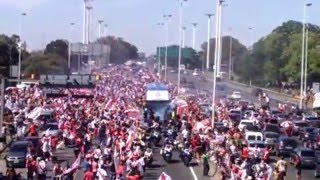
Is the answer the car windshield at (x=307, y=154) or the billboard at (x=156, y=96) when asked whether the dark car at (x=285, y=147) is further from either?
the billboard at (x=156, y=96)

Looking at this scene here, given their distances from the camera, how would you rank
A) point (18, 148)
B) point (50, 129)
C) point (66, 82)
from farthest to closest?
point (66, 82) < point (50, 129) < point (18, 148)

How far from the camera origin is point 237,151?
35.9 meters

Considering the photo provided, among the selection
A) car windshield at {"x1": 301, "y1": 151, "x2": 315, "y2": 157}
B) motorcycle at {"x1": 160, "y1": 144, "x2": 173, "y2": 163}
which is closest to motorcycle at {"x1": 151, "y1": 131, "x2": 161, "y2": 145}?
motorcycle at {"x1": 160, "y1": 144, "x2": 173, "y2": 163}

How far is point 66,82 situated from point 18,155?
28.0 m

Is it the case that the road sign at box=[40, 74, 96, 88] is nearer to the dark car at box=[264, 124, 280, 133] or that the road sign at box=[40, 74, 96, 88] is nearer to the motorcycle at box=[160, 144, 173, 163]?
the dark car at box=[264, 124, 280, 133]

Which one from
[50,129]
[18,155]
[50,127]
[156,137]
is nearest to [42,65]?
[50,127]

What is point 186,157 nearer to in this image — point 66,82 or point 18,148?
point 18,148

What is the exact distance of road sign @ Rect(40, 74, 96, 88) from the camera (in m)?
61.7

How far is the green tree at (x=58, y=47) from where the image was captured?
146887mm

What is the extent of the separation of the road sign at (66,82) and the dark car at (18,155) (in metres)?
26.6

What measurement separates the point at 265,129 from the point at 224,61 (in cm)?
11593

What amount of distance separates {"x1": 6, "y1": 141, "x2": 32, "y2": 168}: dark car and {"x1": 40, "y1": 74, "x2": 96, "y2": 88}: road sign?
26587mm

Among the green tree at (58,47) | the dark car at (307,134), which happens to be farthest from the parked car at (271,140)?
the green tree at (58,47)

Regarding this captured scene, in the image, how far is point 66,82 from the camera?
6144 centimetres
